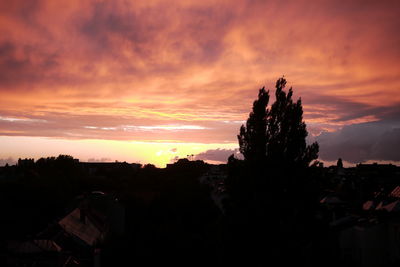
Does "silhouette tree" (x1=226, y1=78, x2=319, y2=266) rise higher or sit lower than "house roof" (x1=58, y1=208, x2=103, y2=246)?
higher

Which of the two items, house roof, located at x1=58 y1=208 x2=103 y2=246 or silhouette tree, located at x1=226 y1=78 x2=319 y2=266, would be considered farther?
house roof, located at x1=58 y1=208 x2=103 y2=246

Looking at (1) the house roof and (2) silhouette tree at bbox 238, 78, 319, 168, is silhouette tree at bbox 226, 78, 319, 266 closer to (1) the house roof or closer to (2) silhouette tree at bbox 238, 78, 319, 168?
(2) silhouette tree at bbox 238, 78, 319, 168

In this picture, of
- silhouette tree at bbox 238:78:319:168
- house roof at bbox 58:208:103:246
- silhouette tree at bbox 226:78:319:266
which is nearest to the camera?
silhouette tree at bbox 226:78:319:266

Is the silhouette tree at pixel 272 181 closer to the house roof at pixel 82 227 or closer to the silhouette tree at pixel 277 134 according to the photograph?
the silhouette tree at pixel 277 134

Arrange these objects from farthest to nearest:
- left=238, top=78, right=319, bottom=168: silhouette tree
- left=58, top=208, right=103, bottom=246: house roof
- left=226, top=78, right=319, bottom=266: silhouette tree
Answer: left=58, top=208, right=103, bottom=246: house roof
left=238, top=78, right=319, bottom=168: silhouette tree
left=226, top=78, right=319, bottom=266: silhouette tree

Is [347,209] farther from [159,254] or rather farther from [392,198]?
[159,254]

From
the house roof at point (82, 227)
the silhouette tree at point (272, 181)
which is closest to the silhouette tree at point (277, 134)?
the silhouette tree at point (272, 181)

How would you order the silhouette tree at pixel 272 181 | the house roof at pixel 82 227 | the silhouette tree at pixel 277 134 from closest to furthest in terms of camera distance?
the silhouette tree at pixel 272 181
the silhouette tree at pixel 277 134
the house roof at pixel 82 227

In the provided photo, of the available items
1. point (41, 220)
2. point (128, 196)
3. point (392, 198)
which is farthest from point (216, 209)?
point (392, 198)

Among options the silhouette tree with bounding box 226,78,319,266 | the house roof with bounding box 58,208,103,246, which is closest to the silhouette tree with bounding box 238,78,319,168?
the silhouette tree with bounding box 226,78,319,266

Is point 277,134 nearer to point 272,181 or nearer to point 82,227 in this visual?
point 272,181

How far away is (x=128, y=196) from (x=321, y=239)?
166 ft

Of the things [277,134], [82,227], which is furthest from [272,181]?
[82,227]

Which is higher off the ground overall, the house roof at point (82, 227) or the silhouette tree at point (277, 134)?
the silhouette tree at point (277, 134)
